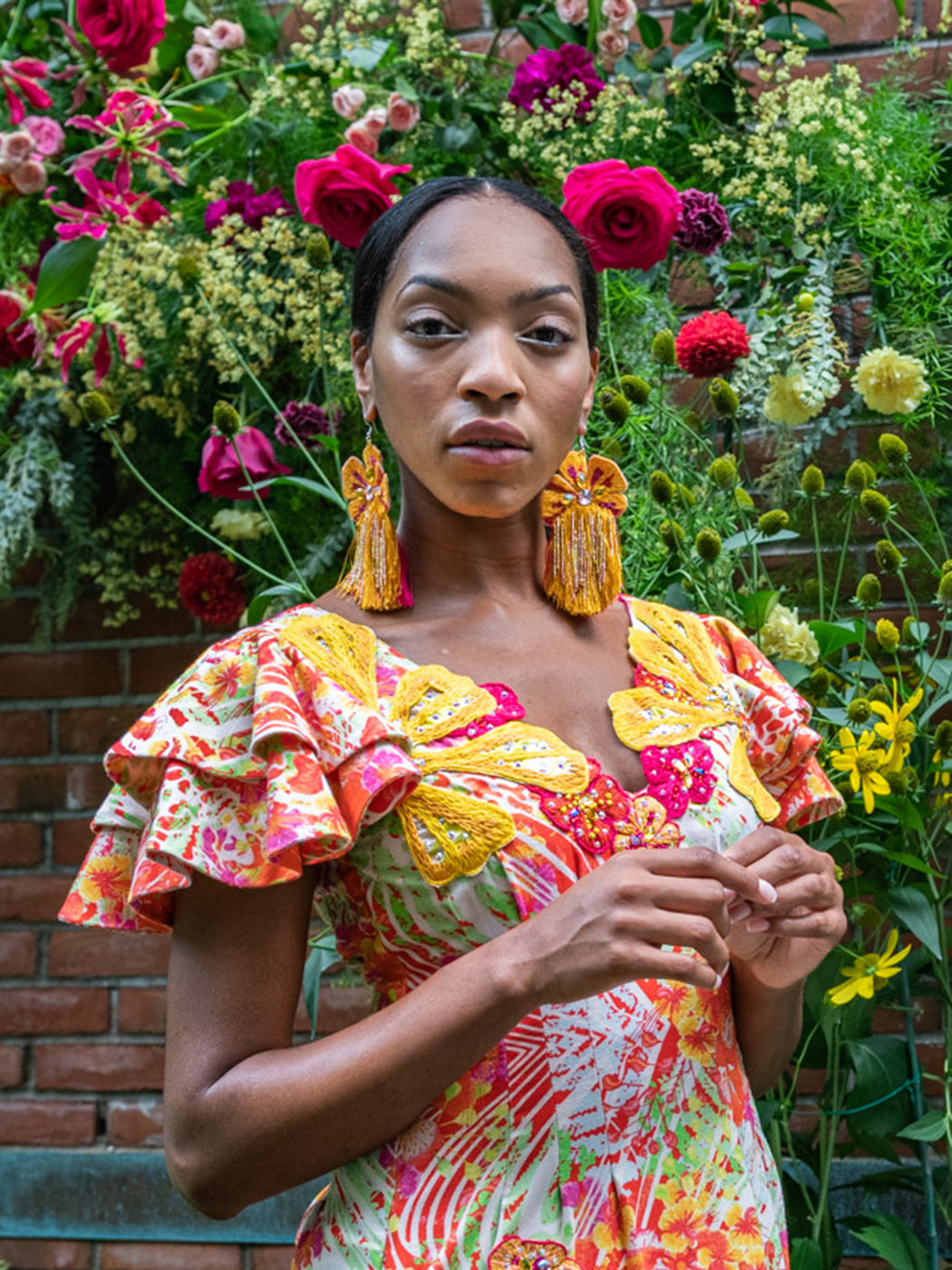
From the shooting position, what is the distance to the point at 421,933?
102 centimetres

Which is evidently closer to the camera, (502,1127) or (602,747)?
(502,1127)

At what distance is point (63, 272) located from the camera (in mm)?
1870

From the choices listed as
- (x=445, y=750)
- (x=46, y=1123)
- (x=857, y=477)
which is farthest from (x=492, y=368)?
(x=46, y=1123)

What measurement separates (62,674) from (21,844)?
26 centimetres

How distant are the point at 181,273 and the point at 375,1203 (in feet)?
3.97

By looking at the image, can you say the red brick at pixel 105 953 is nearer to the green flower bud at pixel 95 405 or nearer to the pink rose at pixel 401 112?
the green flower bud at pixel 95 405

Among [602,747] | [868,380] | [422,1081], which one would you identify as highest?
[868,380]

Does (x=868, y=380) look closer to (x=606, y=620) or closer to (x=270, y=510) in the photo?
(x=606, y=620)

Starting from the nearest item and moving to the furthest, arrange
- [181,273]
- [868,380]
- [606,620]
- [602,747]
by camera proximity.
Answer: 1. [602,747]
2. [606,620]
3. [868,380]
4. [181,273]

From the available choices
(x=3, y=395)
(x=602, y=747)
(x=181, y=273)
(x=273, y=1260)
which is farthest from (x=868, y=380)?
(x=273, y=1260)

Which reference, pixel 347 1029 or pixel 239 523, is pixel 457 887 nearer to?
pixel 347 1029

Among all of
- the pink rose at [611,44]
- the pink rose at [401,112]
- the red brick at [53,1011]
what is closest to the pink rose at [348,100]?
the pink rose at [401,112]

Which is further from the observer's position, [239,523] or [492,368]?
[239,523]

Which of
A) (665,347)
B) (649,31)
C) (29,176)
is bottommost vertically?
(665,347)
